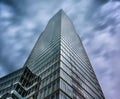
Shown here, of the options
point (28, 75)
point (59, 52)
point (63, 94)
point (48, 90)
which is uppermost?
point (59, 52)

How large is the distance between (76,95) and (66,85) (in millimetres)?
2795

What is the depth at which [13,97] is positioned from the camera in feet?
79.9

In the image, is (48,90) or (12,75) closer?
(48,90)

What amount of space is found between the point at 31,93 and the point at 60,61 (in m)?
7.99

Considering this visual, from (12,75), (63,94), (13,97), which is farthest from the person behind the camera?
(12,75)

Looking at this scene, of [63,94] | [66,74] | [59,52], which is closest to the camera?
[63,94]

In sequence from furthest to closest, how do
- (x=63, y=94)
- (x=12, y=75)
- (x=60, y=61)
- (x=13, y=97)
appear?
(x=12, y=75), (x=60, y=61), (x=13, y=97), (x=63, y=94)

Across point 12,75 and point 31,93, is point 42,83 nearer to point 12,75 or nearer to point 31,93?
point 31,93

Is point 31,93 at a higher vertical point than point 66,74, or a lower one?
lower

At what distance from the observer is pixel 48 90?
960 inches

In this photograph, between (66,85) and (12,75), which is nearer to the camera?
(66,85)

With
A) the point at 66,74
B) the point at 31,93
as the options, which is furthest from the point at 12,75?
the point at 66,74

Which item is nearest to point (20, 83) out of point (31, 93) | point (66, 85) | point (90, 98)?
point (31, 93)

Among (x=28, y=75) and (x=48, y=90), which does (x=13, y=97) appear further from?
(x=28, y=75)
